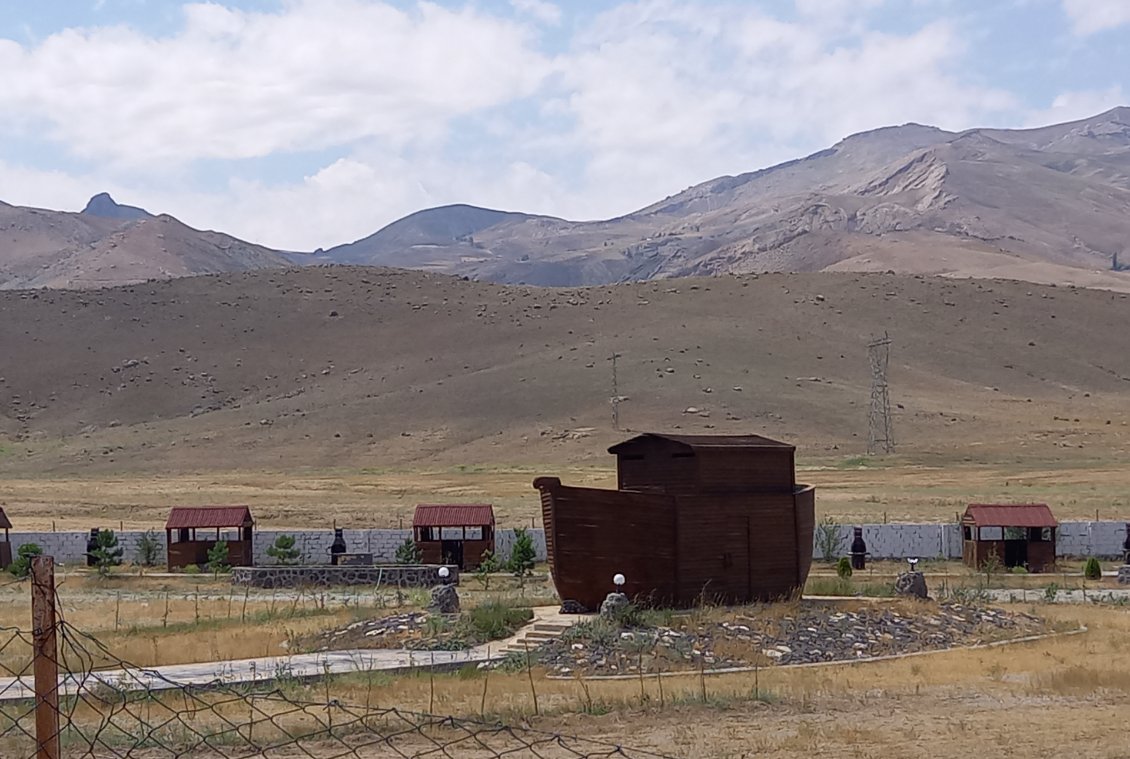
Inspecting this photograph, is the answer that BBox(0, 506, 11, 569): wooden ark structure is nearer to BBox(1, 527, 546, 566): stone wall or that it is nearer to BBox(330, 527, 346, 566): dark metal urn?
BBox(1, 527, 546, 566): stone wall

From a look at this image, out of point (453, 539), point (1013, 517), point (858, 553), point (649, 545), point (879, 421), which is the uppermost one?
point (879, 421)

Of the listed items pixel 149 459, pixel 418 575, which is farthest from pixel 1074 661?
pixel 149 459

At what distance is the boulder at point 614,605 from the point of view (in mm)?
22156

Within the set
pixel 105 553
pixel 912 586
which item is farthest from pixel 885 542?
pixel 105 553

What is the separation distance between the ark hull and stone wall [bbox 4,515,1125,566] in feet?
54.6

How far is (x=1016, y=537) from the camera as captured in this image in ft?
131

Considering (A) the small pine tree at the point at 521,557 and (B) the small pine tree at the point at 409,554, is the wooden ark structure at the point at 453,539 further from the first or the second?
(A) the small pine tree at the point at 521,557

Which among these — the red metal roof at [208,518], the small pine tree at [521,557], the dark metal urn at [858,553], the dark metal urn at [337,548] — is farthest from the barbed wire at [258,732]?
the dark metal urn at [858,553]

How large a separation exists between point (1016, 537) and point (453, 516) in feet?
51.1

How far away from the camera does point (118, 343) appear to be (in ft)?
373

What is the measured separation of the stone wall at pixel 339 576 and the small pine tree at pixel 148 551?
6.21 m

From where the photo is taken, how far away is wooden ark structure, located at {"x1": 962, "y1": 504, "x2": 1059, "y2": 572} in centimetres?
3925

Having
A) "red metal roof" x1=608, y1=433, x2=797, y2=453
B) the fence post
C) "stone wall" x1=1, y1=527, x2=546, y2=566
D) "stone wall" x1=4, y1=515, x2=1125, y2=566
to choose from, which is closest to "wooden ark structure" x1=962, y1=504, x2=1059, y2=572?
"stone wall" x1=4, y1=515, x2=1125, y2=566

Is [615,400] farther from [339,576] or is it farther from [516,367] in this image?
[339,576]
